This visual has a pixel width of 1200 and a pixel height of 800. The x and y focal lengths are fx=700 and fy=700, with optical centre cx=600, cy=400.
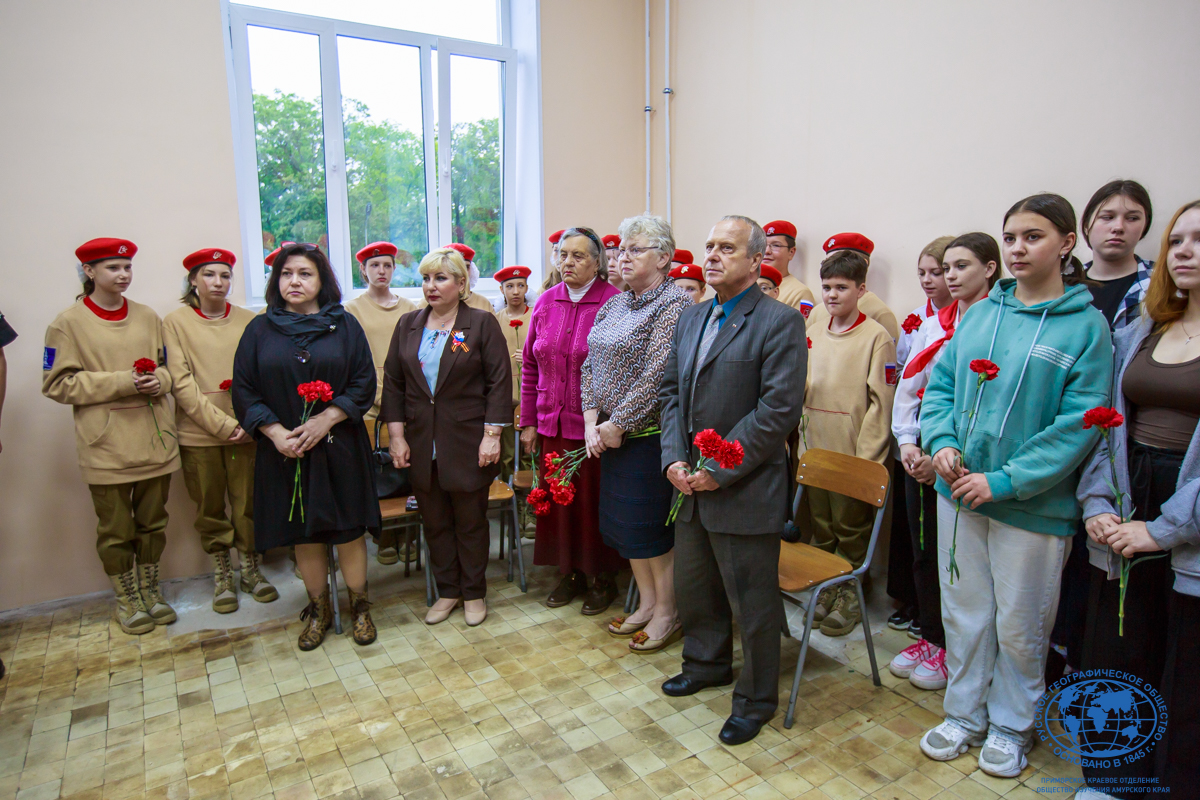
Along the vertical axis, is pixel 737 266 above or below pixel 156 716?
above

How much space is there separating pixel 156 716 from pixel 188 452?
→ 4.47ft

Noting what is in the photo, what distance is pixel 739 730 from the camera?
91.0 inches

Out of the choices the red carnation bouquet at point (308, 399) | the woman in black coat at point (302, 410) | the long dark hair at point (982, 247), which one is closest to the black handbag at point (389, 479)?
the woman in black coat at point (302, 410)

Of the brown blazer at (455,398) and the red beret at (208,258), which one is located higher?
the red beret at (208,258)

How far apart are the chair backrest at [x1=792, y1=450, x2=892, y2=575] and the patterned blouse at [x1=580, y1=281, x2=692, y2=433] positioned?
65 cm

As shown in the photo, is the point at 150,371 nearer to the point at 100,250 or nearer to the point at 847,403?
the point at 100,250

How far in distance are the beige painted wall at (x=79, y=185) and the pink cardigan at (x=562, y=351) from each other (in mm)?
1979

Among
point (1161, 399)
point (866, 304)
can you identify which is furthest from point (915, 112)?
point (1161, 399)

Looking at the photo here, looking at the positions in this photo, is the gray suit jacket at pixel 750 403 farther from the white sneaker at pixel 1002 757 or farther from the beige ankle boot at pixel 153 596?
the beige ankle boot at pixel 153 596

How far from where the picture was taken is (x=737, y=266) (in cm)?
226

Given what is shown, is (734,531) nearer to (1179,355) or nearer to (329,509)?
(1179,355)

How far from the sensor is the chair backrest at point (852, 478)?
2508 millimetres

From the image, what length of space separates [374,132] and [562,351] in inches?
105

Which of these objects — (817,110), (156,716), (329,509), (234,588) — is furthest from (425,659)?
(817,110)
